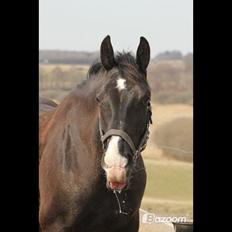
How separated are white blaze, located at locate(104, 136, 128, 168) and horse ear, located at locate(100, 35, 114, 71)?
1.81ft

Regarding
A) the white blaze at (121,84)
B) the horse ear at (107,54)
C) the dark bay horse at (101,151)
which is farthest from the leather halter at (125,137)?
the horse ear at (107,54)

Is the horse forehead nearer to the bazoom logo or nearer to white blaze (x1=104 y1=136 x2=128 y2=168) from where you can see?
white blaze (x1=104 y1=136 x2=128 y2=168)

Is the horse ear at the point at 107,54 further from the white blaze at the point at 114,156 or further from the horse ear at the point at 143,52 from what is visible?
the white blaze at the point at 114,156

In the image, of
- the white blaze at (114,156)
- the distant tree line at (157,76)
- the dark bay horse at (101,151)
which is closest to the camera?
the white blaze at (114,156)

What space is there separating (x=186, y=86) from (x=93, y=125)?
1.77 m

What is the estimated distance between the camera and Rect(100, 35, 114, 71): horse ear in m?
3.75

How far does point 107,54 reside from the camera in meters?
3.76

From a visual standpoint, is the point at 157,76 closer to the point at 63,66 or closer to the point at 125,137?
the point at 63,66

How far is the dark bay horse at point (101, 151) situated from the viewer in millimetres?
3521

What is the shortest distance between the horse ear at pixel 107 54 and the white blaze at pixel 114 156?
55cm

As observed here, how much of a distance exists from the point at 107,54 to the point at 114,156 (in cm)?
71

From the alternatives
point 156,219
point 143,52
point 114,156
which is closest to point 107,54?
point 143,52

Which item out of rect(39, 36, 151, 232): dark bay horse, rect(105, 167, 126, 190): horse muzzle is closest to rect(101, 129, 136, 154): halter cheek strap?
rect(39, 36, 151, 232): dark bay horse
